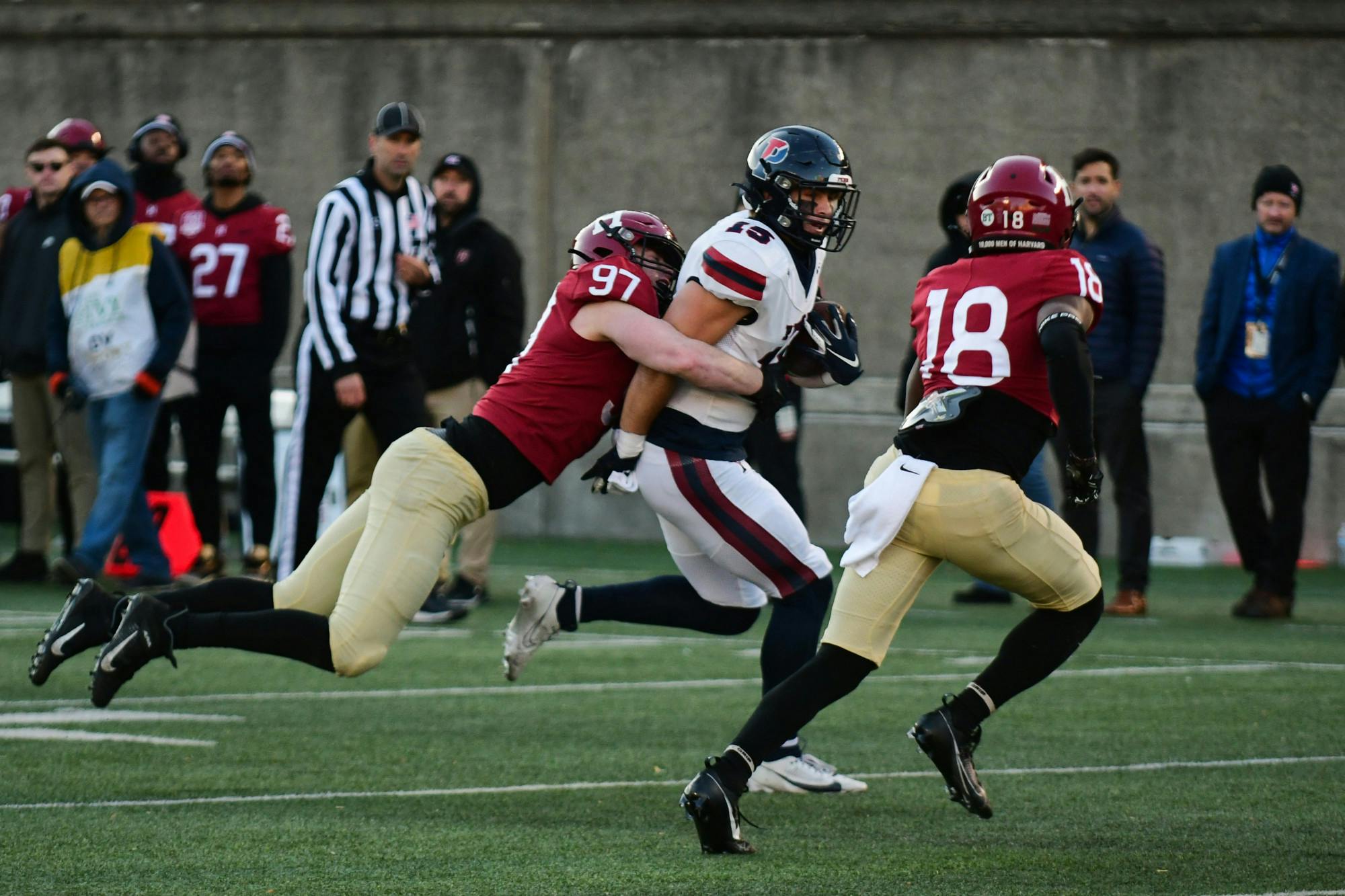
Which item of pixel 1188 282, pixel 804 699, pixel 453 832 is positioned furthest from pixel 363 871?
pixel 1188 282

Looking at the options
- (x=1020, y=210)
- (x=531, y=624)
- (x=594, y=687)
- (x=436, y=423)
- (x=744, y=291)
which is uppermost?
(x=1020, y=210)

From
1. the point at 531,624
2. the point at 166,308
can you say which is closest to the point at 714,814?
the point at 531,624

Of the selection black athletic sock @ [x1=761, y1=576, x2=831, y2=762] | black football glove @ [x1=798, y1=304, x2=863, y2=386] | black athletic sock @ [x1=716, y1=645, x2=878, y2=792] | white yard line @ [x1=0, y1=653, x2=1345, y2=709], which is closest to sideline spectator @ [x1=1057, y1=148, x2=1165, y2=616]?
white yard line @ [x1=0, y1=653, x2=1345, y2=709]

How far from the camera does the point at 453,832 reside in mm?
5203

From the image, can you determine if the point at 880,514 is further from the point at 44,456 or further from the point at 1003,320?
the point at 44,456

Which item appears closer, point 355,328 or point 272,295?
point 355,328

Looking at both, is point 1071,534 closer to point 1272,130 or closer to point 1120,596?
point 1120,596

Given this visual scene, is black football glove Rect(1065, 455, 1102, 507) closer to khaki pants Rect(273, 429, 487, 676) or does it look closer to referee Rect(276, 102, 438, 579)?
khaki pants Rect(273, 429, 487, 676)

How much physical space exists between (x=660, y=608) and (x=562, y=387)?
893mm

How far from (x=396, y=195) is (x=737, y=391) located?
4.59 m

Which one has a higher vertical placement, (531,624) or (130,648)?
(130,648)

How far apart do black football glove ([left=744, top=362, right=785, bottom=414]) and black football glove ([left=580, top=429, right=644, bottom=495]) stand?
0.33 meters

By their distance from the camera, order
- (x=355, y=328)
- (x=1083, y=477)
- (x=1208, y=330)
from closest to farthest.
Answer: (x=1083, y=477)
(x=355, y=328)
(x=1208, y=330)

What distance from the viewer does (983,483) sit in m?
5.30
